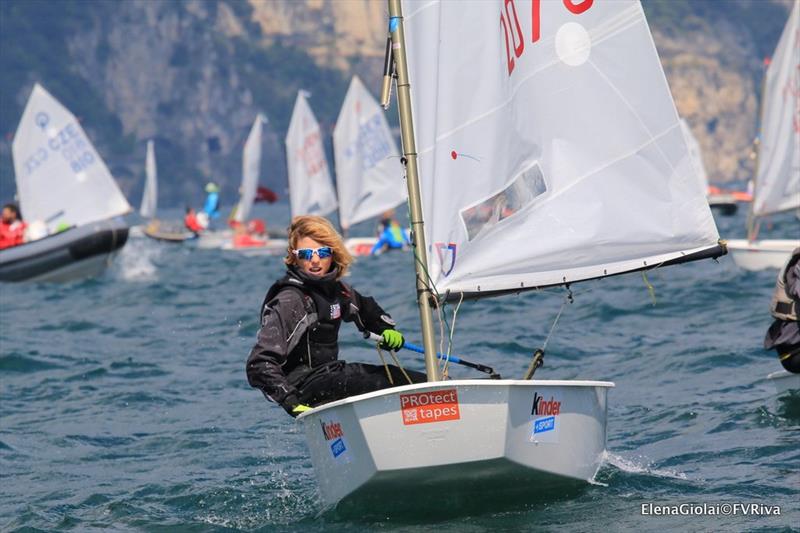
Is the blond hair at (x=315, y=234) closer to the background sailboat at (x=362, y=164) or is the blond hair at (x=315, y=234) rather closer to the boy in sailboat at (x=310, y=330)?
the boy in sailboat at (x=310, y=330)

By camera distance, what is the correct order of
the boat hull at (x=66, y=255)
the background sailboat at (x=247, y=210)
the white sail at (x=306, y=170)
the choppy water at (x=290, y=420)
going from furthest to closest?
the white sail at (x=306, y=170)
the background sailboat at (x=247, y=210)
the boat hull at (x=66, y=255)
the choppy water at (x=290, y=420)

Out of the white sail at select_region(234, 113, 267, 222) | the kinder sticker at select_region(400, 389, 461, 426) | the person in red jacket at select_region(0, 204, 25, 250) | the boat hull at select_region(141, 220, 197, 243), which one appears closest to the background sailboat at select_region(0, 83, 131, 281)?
the person in red jacket at select_region(0, 204, 25, 250)

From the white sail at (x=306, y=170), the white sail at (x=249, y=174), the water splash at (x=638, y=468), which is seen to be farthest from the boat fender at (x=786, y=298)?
the white sail at (x=249, y=174)

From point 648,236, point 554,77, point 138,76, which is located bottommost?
point 648,236

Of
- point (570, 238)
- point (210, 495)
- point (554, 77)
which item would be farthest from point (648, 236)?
point (210, 495)

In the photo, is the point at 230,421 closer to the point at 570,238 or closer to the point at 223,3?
the point at 570,238

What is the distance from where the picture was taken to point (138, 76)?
169875 mm

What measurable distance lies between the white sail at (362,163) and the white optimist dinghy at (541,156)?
83.3 feet

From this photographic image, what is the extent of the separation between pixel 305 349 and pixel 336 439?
1.88ft

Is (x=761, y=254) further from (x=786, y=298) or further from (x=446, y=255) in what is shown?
(x=446, y=255)

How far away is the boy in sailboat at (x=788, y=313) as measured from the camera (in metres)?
8.02

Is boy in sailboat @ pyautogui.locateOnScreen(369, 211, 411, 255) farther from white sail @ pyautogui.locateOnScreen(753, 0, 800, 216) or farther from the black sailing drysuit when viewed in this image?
the black sailing drysuit

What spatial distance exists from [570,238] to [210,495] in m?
2.43

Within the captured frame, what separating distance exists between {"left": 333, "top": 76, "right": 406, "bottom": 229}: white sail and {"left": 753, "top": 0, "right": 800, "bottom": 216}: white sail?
13747 mm
